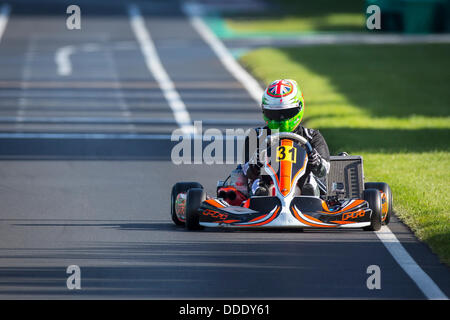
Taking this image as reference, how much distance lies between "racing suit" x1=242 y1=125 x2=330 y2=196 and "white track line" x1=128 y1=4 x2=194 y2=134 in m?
7.25

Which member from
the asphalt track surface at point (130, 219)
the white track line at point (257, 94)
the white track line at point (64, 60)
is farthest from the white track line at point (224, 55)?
the white track line at point (64, 60)

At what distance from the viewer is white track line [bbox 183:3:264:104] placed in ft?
84.8

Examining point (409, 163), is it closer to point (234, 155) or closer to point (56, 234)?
point (234, 155)

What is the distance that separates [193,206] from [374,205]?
181 centimetres

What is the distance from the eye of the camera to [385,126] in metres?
20.2

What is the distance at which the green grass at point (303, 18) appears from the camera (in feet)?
127

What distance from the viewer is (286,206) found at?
37.9 feet

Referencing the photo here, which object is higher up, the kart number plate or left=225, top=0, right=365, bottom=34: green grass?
left=225, top=0, right=365, bottom=34: green grass

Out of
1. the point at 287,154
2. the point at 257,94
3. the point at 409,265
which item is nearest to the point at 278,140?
the point at 287,154

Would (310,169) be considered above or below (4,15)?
below

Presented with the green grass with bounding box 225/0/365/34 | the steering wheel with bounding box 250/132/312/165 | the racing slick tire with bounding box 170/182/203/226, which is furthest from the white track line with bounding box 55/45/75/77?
the steering wheel with bounding box 250/132/312/165

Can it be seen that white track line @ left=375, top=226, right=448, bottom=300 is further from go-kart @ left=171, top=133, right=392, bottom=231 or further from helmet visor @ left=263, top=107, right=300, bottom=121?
helmet visor @ left=263, top=107, right=300, bottom=121

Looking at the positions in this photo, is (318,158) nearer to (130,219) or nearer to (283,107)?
(283,107)
